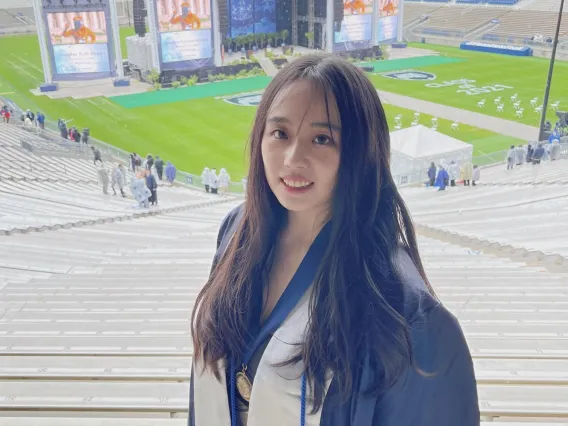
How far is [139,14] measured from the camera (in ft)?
95.7

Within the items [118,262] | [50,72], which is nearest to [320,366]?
[118,262]

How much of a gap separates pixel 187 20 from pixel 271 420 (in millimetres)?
29406

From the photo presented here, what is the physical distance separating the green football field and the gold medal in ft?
48.9

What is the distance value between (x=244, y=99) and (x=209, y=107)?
183cm

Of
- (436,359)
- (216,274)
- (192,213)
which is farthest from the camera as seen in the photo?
(192,213)

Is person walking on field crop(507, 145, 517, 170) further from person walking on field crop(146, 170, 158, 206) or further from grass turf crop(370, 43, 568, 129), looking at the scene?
person walking on field crop(146, 170, 158, 206)

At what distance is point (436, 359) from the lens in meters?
1.46

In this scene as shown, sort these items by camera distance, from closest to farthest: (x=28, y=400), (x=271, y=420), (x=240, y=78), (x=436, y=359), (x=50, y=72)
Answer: (x=436, y=359), (x=271, y=420), (x=28, y=400), (x=50, y=72), (x=240, y=78)

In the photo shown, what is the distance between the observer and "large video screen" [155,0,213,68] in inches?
1117

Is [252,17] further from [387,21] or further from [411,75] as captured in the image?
[411,75]

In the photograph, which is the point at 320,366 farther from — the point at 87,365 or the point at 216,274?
the point at 87,365

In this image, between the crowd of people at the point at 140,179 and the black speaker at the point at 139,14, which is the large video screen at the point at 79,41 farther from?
the crowd of people at the point at 140,179

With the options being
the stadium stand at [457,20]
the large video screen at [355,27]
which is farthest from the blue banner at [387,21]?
the stadium stand at [457,20]

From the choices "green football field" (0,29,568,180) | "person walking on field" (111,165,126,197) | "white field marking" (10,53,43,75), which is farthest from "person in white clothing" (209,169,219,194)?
"white field marking" (10,53,43,75)
